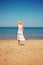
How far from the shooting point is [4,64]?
3.95 m

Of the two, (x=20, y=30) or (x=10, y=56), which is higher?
(x=20, y=30)

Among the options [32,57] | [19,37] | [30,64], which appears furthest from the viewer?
[19,37]

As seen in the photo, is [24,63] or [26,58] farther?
[26,58]

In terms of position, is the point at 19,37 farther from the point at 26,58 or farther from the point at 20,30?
the point at 26,58

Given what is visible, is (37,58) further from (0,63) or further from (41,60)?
(0,63)

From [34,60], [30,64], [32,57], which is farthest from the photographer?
[32,57]

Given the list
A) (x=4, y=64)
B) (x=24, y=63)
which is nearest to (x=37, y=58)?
(x=24, y=63)

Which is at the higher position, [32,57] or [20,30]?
[20,30]

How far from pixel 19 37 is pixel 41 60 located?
2.28 m

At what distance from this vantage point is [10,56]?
15.4 feet

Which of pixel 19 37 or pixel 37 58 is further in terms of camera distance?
pixel 19 37

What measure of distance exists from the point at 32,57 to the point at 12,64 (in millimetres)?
→ 791

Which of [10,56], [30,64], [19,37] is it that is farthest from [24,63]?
[19,37]

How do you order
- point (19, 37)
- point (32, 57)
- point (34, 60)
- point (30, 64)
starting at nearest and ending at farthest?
point (30, 64), point (34, 60), point (32, 57), point (19, 37)
